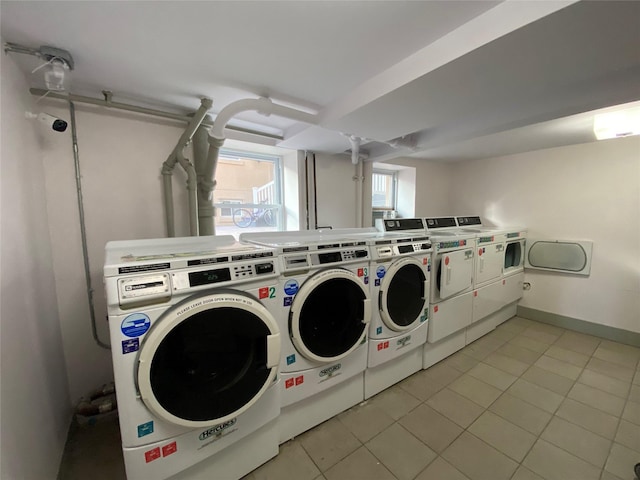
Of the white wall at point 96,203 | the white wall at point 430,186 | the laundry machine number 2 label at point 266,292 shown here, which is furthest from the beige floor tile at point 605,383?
the white wall at point 96,203

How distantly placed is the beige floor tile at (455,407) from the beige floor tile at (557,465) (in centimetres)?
33

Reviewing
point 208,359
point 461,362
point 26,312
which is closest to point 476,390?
point 461,362

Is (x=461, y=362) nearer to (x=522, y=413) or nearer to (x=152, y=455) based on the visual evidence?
(x=522, y=413)

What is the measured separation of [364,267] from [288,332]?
2.16 ft

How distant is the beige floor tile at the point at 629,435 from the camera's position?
1.49 metres

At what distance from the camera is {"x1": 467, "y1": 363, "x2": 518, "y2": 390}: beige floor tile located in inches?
80.5

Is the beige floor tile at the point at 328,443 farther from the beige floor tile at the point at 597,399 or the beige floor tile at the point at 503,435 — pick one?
the beige floor tile at the point at 597,399

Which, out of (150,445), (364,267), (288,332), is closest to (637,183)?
(364,267)

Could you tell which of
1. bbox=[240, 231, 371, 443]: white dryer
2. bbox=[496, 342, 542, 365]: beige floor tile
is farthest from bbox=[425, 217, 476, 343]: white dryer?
bbox=[240, 231, 371, 443]: white dryer

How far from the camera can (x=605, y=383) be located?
6.71 ft

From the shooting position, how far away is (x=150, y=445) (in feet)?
3.25

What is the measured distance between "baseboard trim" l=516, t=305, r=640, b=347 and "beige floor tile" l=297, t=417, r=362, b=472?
10.5 ft

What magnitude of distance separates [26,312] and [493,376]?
3.21 m

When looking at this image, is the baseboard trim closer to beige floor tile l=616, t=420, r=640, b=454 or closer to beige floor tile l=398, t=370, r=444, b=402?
beige floor tile l=616, t=420, r=640, b=454
